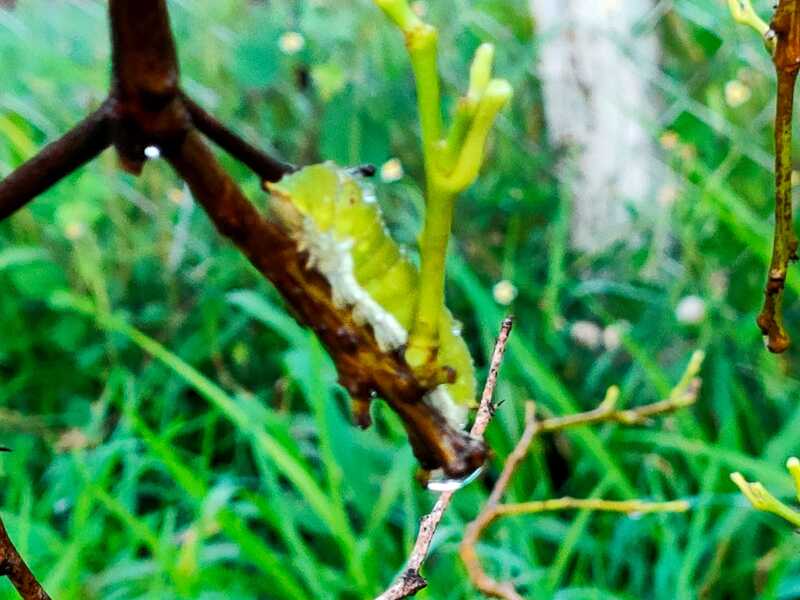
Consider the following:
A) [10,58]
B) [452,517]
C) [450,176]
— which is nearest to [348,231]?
→ [450,176]

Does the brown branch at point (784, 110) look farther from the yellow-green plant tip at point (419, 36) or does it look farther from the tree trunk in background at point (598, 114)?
the tree trunk in background at point (598, 114)

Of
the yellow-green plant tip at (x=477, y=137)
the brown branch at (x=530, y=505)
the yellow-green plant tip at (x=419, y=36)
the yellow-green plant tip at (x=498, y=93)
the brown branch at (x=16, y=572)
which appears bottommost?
the brown branch at (x=530, y=505)

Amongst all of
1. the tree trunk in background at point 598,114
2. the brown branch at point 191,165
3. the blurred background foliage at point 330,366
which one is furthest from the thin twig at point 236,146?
the tree trunk in background at point 598,114

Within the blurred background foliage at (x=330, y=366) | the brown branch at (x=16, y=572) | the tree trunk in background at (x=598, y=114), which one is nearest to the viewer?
the brown branch at (x=16, y=572)

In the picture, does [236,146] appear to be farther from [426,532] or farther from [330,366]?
[330,366]

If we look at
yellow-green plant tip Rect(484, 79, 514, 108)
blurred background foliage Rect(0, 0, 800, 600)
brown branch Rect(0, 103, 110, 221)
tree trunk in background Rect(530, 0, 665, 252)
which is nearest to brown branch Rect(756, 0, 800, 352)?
yellow-green plant tip Rect(484, 79, 514, 108)

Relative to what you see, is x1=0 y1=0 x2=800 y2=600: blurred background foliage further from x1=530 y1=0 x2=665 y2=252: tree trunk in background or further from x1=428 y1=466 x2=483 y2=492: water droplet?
x1=428 y1=466 x2=483 y2=492: water droplet
